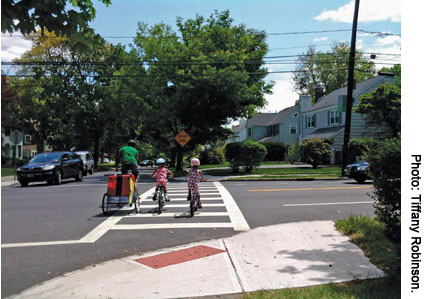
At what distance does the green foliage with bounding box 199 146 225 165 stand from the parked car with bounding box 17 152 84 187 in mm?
29149

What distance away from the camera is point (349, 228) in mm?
7156

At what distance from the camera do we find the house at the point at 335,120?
37.6 metres

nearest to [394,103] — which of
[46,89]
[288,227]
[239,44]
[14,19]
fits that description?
[239,44]

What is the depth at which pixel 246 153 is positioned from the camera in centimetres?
2555

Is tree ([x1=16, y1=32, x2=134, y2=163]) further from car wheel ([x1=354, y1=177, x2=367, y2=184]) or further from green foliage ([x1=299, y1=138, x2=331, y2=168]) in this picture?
car wheel ([x1=354, y1=177, x2=367, y2=184])

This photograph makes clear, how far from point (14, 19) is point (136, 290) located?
3207 millimetres

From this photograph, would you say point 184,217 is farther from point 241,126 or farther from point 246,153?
point 241,126

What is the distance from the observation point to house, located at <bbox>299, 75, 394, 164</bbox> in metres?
37.6

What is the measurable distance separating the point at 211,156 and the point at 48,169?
31.9 meters

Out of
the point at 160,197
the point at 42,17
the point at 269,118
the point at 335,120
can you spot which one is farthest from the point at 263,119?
the point at 42,17

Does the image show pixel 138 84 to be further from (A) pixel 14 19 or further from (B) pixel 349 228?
(A) pixel 14 19

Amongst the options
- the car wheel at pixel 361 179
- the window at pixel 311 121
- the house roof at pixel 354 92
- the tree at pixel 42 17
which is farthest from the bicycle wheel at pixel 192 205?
the window at pixel 311 121

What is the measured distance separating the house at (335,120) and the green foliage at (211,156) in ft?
36.3

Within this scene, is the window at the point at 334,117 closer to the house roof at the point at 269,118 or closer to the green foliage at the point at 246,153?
the house roof at the point at 269,118
